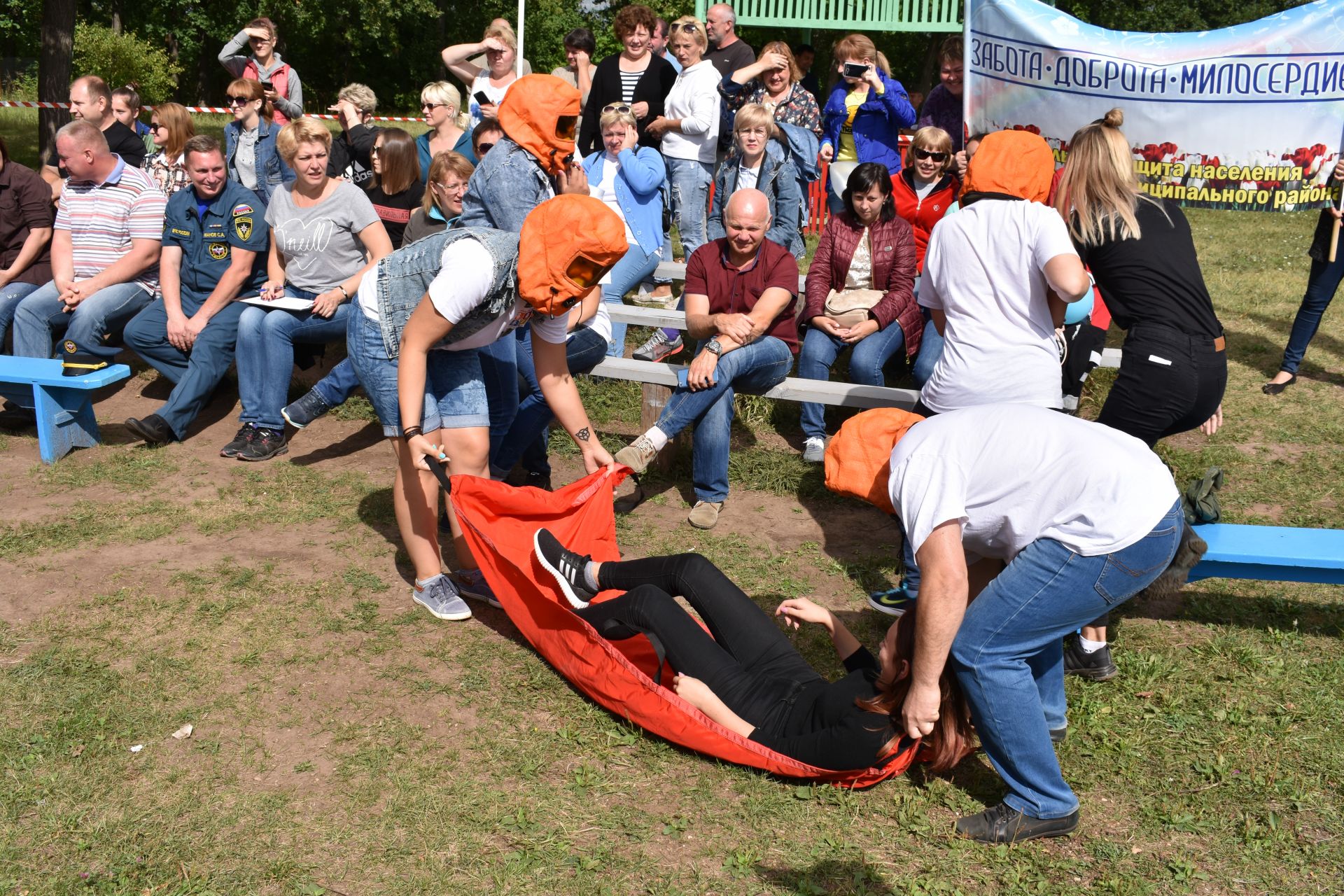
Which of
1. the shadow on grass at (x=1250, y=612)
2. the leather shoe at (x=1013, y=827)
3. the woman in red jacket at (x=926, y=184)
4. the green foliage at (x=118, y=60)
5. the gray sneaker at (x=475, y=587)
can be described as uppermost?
the green foliage at (x=118, y=60)

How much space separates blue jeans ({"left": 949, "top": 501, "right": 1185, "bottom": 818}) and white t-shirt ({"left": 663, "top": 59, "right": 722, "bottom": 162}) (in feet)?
18.6

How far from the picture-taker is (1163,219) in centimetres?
417

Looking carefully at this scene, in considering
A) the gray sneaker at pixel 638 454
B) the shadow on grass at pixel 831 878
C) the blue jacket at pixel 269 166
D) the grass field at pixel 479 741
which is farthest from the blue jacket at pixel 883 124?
the shadow on grass at pixel 831 878

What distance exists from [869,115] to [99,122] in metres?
5.78

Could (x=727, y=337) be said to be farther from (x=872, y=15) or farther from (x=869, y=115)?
(x=872, y=15)

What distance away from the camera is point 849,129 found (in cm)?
889

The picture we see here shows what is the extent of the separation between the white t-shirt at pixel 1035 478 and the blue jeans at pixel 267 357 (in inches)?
173

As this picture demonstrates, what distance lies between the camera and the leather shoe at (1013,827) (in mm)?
3254

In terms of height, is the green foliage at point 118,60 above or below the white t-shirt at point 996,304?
above

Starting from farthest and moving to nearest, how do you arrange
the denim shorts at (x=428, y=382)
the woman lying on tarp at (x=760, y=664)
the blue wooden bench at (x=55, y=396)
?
the blue wooden bench at (x=55, y=396)
the denim shorts at (x=428, y=382)
the woman lying on tarp at (x=760, y=664)

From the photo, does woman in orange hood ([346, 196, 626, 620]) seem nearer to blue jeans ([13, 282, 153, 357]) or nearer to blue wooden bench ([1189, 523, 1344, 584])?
blue wooden bench ([1189, 523, 1344, 584])

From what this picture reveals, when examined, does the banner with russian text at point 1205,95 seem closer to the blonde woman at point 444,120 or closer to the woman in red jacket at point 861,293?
the woman in red jacket at point 861,293

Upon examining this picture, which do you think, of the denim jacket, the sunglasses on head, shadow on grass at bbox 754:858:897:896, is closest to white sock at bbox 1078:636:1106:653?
shadow on grass at bbox 754:858:897:896

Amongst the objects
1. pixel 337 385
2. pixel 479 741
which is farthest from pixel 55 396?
pixel 479 741
